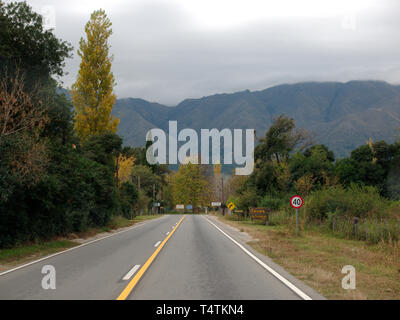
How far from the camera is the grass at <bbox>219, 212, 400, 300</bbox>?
817 cm

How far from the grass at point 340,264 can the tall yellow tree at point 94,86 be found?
1991 centimetres

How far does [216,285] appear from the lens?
8.41 meters

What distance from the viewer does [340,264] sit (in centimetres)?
1182

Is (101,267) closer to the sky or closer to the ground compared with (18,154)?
closer to the ground

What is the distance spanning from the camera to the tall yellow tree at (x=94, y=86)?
1289 inches

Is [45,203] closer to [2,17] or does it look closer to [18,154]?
[18,154]

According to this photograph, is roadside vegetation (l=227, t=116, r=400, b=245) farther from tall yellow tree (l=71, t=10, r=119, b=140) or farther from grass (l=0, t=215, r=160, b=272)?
tall yellow tree (l=71, t=10, r=119, b=140)

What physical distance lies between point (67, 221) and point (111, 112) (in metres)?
15.2

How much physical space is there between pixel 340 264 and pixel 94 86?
2695cm

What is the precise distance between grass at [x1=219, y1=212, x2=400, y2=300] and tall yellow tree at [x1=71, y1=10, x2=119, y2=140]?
784 inches

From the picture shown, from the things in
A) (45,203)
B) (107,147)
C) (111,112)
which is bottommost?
(45,203)

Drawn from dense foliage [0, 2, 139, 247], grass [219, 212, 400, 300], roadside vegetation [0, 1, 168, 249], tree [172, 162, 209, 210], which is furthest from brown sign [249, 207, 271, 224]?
tree [172, 162, 209, 210]
